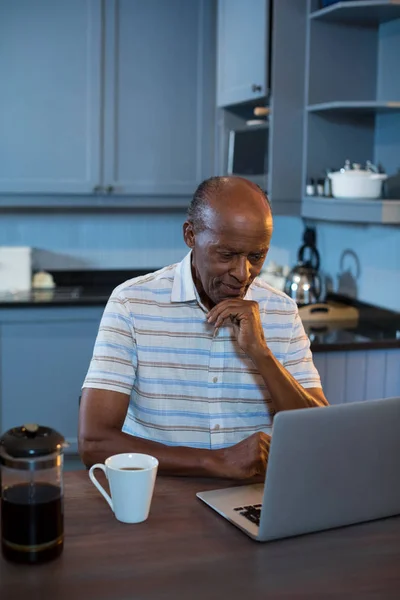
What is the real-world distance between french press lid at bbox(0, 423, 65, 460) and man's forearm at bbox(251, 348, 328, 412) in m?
0.64

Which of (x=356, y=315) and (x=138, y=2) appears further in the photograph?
(x=138, y=2)

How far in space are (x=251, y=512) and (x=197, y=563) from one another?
208mm

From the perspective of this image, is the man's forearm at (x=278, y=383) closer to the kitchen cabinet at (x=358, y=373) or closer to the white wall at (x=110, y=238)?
the kitchen cabinet at (x=358, y=373)

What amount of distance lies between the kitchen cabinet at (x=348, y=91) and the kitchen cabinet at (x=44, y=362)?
1.13 metres

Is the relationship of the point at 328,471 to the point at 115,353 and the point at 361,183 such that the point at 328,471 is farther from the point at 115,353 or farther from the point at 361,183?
the point at 361,183

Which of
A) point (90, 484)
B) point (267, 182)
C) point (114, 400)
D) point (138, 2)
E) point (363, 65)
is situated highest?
point (138, 2)

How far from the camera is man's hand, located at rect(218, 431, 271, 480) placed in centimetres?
161

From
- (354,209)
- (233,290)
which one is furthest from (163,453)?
(354,209)

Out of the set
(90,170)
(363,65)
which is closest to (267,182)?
(363,65)

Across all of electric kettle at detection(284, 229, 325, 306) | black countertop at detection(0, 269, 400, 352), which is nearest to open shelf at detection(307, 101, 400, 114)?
electric kettle at detection(284, 229, 325, 306)

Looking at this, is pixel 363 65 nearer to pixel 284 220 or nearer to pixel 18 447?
pixel 284 220

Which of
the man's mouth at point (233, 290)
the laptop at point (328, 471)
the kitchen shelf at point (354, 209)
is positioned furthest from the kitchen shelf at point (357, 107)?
the laptop at point (328, 471)

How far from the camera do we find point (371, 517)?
56.9 inches

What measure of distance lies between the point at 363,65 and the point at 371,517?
7.49ft
